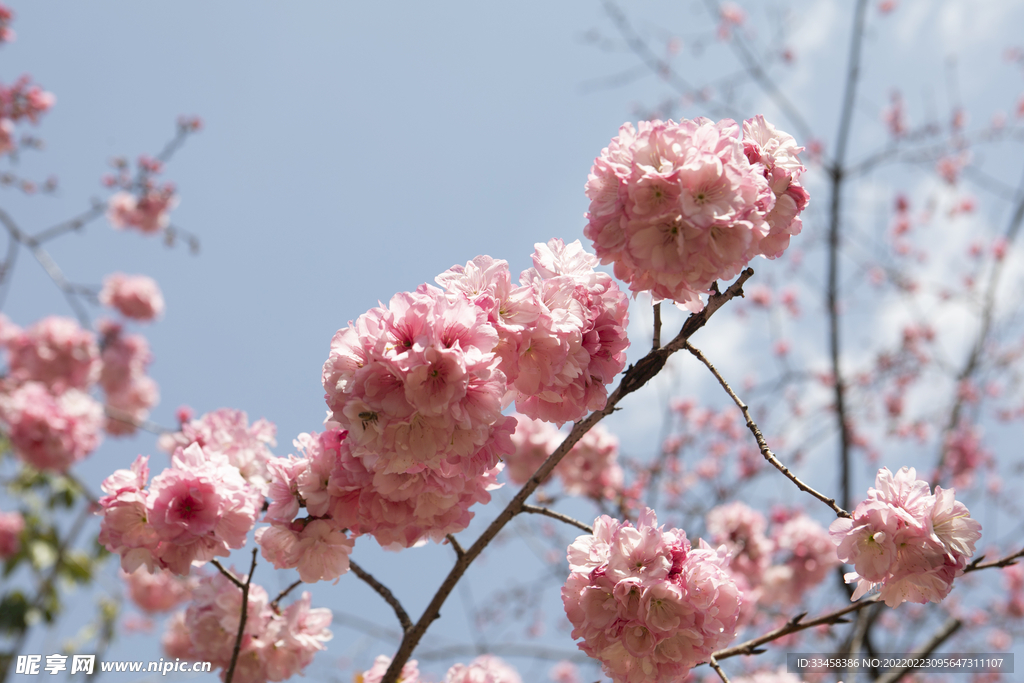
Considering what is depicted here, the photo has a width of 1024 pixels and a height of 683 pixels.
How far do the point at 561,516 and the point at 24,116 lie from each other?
7345mm

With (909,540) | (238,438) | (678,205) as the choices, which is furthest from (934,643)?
(238,438)

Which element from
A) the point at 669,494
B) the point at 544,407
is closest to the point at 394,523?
the point at 544,407

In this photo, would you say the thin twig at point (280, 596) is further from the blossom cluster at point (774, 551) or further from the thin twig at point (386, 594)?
the blossom cluster at point (774, 551)

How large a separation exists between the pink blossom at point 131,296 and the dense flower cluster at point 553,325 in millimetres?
7461

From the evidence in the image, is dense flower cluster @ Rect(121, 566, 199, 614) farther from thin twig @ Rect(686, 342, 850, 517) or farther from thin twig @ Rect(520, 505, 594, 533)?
thin twig @ Rect(686, 342, 850, 517)

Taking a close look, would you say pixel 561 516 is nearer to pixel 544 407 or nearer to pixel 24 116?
pixel 544 407

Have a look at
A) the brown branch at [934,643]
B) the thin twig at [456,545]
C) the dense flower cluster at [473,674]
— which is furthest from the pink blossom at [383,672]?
the brown branch at [934,643]

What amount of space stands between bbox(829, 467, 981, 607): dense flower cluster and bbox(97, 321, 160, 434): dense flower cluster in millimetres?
7688

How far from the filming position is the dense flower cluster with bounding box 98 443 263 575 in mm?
1558

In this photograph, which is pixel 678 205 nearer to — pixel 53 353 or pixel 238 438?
pixel 238 438

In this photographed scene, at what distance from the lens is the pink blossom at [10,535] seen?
5949 millimetres

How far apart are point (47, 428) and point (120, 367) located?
251 centimetres

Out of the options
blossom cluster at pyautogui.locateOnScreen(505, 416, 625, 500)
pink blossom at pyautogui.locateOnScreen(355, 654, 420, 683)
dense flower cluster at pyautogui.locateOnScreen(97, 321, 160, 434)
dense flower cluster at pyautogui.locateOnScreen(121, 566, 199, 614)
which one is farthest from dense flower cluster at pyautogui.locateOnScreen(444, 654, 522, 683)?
dense flower cluster at pyautogui.locateOnScreen(97, 321, 160, 434)

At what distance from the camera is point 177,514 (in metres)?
1.56
